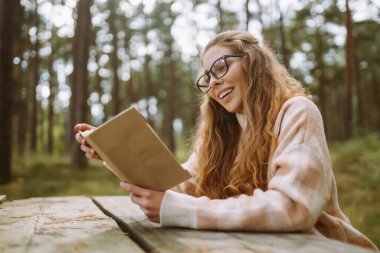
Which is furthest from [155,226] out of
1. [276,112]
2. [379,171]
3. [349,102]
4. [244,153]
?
[349,102]

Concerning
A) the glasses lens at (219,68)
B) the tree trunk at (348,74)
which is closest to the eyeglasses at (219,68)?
the glasses lens at (219,68)

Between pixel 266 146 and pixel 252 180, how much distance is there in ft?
0.61

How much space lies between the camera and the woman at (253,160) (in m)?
1.51

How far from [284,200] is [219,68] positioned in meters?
1.02

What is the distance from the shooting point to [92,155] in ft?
6.61

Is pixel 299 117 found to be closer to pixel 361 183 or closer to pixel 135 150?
pixel 135 150

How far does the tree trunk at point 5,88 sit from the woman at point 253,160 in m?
6.88

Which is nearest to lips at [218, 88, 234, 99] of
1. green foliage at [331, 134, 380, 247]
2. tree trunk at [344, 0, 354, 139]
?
green foliage at [331, 134, 380, 247]

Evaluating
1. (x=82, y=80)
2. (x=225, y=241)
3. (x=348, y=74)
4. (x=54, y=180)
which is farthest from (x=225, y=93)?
(x=348, y=74)

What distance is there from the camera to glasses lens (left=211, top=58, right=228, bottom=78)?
7.34 feet

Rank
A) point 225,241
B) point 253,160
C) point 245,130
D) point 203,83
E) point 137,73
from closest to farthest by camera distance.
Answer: point 225,241, point 253,160, point 245,130, point 203,83, point 137,73

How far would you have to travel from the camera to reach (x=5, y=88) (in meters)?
8.24

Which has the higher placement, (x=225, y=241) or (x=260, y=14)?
(x=260, y=14)

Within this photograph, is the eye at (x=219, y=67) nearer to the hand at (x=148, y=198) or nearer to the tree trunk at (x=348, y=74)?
the hand at (x=148, y=198)
